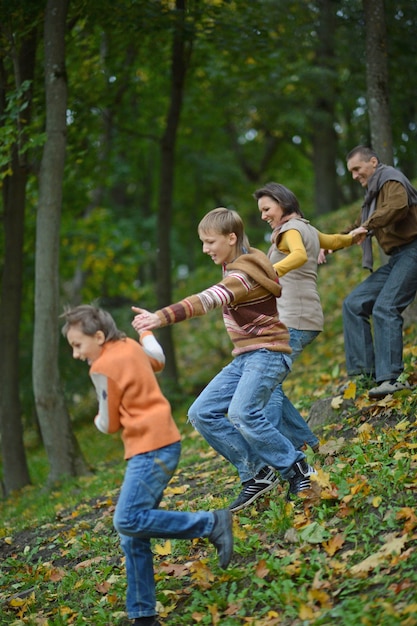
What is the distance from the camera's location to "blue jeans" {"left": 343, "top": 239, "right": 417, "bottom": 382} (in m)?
6.53

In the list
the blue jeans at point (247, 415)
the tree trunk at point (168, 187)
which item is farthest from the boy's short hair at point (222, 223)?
the tree trunk at point (168, 187)

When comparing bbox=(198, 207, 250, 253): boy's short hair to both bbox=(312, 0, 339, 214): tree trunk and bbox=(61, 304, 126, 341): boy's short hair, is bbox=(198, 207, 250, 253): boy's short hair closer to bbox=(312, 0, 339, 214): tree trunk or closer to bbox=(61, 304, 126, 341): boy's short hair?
bbox=(61, 304, 126, 341): boy's short hair

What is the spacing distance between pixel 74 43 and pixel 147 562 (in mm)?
9725

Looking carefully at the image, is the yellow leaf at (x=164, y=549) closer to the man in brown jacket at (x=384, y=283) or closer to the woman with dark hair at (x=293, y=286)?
the woman with dark hair at (x=293, y=286)

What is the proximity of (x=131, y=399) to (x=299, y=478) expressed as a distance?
5.37ft

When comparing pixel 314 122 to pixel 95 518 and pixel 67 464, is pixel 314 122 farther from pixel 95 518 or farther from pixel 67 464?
pixel 95 518

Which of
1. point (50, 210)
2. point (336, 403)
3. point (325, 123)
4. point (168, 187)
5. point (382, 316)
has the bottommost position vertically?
point (336, 403)

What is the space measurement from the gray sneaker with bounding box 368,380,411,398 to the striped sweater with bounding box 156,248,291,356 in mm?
1486

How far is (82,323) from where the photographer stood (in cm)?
437

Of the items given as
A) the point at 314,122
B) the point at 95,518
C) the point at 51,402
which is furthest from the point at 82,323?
the point at 314,122

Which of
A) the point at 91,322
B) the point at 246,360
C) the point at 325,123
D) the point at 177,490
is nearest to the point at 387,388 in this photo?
the point at 246,360

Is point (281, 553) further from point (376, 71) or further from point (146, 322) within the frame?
point (376, 71)

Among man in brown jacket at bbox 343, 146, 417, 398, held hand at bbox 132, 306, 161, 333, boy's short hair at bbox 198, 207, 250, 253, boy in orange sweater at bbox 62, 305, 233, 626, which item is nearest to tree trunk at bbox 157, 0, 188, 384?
man in brown jacket at bbox 343, 146, 417, 398

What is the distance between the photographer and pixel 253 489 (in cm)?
559
